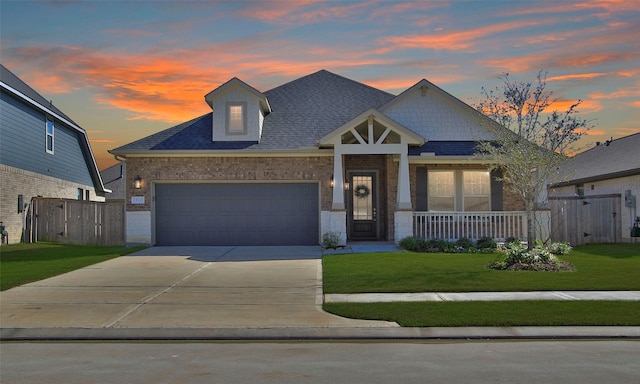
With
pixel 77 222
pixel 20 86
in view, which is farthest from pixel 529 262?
pixel 20 86

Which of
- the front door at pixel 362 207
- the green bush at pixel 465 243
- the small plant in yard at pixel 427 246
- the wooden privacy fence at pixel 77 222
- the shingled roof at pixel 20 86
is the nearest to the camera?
the small plant in yard at pixel 427 246

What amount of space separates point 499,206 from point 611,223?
17.5ft

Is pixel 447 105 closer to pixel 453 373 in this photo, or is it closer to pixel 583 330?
pixel 583 330

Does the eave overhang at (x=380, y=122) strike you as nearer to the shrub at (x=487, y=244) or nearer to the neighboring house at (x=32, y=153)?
the shrub at (x=487, y=244)

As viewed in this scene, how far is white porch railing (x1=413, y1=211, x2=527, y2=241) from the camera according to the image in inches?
805

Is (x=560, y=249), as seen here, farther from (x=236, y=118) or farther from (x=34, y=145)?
(x=34, y=145)

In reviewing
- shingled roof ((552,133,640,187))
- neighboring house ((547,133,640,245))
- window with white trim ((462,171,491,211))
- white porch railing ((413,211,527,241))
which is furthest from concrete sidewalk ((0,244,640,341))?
shingled roof ((552,133,640,187))

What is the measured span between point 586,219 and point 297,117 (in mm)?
11590

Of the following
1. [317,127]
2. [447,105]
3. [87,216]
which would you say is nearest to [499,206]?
[447,105]

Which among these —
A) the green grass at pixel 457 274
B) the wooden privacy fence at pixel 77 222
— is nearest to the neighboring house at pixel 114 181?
the wooden privacy fence at pixel 77 222

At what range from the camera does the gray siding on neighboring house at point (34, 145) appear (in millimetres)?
22781

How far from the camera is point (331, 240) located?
19.6 meters

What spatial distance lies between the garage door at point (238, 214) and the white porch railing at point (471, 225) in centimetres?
376

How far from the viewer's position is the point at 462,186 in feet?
70.5
